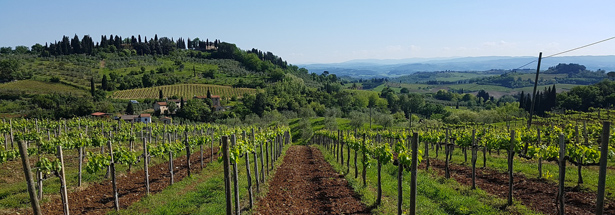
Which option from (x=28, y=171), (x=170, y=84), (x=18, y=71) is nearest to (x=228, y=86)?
(x=170, y=84)

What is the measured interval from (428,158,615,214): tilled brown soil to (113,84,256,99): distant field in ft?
353

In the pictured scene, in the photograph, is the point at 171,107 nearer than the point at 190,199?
No

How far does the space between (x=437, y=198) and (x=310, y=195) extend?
5447 millimetres

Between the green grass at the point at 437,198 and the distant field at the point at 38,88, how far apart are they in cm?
10200

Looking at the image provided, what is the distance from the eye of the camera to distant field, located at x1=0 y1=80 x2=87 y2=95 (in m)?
85.4

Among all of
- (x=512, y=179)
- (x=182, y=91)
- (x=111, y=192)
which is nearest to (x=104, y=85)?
(x=182, y=91)

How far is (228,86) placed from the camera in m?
134

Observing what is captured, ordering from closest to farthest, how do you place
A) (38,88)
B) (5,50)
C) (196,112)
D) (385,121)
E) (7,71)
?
(385,121), (196,112), (38,88), (7,71), (5,50)

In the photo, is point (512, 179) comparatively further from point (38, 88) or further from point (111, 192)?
point (38, 88)

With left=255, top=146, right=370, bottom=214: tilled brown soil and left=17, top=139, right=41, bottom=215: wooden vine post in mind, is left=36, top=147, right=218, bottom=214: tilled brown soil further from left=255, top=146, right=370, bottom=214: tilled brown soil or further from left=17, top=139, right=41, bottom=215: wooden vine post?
left=255, top=146, right=370, bottom=214: tilled brown soil

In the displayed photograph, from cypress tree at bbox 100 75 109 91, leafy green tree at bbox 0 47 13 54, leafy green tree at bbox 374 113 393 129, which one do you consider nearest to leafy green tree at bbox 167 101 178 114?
cypress tree at bbox 100 75 109 91

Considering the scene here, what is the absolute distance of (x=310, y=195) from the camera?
575 inches

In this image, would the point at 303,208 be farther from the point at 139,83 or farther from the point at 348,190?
the point at 139,83

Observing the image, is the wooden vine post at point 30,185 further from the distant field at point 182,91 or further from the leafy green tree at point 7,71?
the leafy green tree at point 7,71
